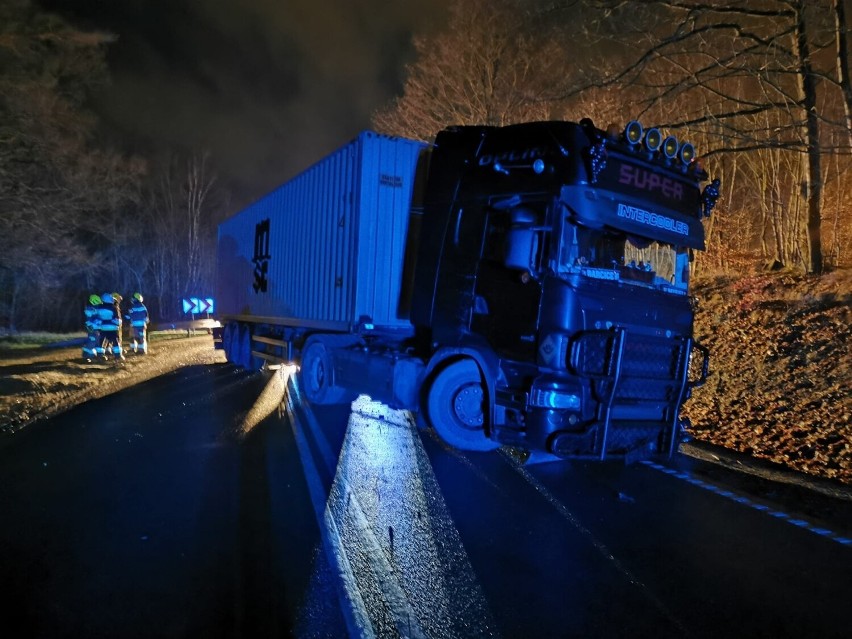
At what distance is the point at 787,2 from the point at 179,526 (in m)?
11.9

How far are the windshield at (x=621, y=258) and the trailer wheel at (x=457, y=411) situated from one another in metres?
1.88

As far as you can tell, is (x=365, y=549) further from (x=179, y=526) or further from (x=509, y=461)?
(x=509, y=461)

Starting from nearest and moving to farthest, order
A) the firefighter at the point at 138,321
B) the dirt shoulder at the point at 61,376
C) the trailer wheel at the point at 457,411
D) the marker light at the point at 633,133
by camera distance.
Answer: the marker light at the point at 633,133
the trailer wheel at the point at 457,411
the dirt shoulder at the point at 61,376
the firefighter at the point at 138,321

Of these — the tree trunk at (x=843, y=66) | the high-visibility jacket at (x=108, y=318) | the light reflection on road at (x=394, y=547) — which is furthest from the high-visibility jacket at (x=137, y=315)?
the tree trunk at (x=843, y=66)

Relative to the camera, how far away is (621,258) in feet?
18.7

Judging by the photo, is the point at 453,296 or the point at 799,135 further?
the point at 799,135

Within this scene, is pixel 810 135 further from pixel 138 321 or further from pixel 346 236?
pixel 138 321

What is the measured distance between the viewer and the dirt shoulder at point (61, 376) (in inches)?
334

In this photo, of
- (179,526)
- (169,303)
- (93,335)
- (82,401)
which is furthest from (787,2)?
(169,303)

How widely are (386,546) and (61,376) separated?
33.3ft

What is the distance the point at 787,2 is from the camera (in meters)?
9.90


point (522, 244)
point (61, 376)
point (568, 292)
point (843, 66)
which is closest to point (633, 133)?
point (522, 244)

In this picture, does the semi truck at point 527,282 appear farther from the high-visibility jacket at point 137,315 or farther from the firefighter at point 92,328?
the high-visibility jacket at point 137,315

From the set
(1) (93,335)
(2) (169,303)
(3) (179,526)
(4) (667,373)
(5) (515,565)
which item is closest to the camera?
(5) (515,565)
